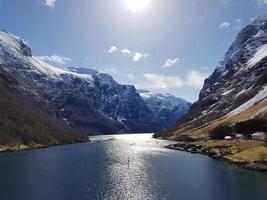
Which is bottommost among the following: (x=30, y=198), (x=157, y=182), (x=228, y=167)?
(x=30, y=198)

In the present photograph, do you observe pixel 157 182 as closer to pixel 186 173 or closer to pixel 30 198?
pixel 186 173

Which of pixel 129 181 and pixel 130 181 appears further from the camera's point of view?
pixel 130 181

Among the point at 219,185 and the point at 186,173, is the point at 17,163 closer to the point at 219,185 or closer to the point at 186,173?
the point at 186,173

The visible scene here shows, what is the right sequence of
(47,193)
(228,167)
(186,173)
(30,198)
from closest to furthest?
1. (30,198)
2. (47,193)
3. (186,173)
4. (228,167)

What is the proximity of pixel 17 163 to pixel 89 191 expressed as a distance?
78179 mm

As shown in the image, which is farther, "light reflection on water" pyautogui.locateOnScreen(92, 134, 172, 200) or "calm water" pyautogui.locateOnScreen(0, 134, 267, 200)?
"light reflection on water" pyautogui.locateOnScreen(92, 134, 172, 200)

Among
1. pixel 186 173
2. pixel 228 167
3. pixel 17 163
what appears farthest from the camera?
pixel 17 163

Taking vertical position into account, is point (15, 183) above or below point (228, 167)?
below

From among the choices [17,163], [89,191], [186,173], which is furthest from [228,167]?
[17,163]

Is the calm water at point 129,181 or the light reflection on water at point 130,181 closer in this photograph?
the calm water at point 129,181

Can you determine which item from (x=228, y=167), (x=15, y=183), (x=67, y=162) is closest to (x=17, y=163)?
(x=67, y=162)

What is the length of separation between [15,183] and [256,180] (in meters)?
80.1

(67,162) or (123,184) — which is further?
(67,162)

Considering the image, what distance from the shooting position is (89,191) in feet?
379
